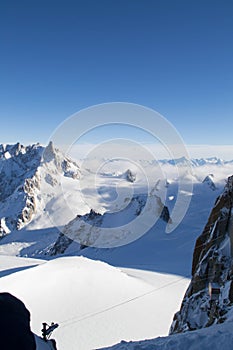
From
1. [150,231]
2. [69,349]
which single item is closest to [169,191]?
[150,231]

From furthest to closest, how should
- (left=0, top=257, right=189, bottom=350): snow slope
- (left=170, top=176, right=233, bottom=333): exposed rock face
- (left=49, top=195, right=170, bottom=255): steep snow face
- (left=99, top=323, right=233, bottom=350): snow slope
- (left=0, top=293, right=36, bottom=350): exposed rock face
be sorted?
1. (left=49, top=195, right=170, bottom=255): steep snow face
2. (left=0, top=257, right=189, bottom=350): snow slope
3. (left=170, top=176, right=233, bottom=333): exposed rock face
4. (left=99, top=323, right=233, bottom=350): snow slope
5. (left=0, top=293, right=36, bottom=350): exposed rock face

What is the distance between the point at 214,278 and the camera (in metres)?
11.8

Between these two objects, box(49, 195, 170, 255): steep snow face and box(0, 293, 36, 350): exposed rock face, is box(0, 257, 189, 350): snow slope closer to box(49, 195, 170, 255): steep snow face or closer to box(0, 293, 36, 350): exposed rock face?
box(0, 293, 36, 350): exposed rock face

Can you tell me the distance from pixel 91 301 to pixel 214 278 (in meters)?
11.0

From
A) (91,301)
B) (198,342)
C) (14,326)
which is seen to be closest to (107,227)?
(91,301)

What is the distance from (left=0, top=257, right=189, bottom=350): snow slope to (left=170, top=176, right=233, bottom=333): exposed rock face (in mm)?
5010

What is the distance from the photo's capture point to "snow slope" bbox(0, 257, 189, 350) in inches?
628

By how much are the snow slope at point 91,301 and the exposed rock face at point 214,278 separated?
5.01 metres

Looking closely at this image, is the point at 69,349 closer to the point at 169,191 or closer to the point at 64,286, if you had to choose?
the point at 64,286

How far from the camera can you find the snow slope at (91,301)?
15.9 metres

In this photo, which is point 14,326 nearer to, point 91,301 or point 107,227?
point 91,301

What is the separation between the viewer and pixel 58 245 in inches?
3376

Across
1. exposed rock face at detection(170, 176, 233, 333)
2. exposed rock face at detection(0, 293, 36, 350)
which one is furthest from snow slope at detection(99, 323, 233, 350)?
exposed rock face at detection(0, 293, 36, 350)

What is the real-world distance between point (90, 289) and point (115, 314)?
392 cm
